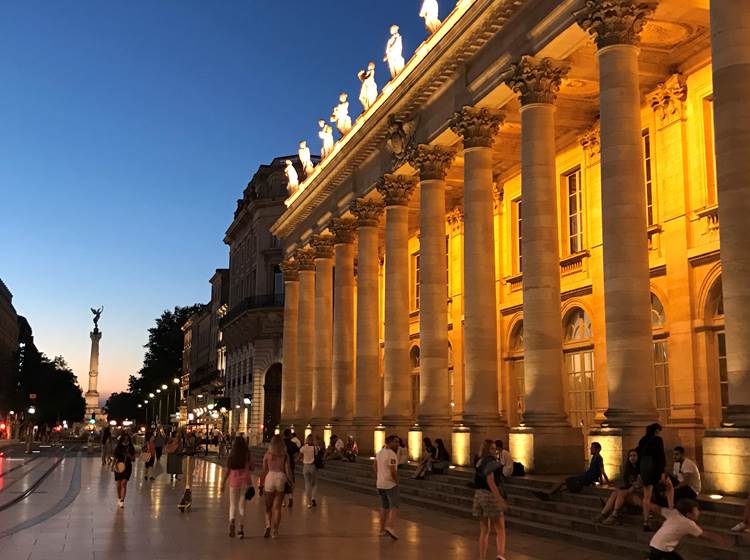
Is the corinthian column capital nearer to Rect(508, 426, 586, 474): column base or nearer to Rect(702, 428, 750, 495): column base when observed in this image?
Rect(508, 426, 586, 474): column base

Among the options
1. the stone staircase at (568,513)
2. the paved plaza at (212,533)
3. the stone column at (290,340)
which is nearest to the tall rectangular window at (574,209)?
the stone staircase at (568,513)

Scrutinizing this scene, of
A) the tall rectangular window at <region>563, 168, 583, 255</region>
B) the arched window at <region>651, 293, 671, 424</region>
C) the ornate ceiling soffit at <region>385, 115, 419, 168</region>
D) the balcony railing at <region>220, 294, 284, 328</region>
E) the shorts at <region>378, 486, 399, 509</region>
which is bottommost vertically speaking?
the shorts at <region>378, 486, 399, 509</region>

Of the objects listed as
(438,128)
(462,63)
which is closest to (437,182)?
(438,128)

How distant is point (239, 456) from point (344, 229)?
2351 centimetres

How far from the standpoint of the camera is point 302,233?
46125 millimetres

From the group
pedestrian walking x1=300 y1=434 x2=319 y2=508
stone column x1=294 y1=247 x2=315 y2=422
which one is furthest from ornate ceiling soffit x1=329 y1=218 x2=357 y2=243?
pedestrian walking x1=300 y1=434 x2=319 y2=508

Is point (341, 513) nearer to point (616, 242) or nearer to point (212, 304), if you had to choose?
point (616, 242)

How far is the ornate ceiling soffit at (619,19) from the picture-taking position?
18750 mm

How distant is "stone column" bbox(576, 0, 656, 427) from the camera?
17.8 meters

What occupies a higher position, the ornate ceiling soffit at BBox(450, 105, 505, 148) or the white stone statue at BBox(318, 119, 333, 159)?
the white stone statue at BBox(318, 119, 333, 159)

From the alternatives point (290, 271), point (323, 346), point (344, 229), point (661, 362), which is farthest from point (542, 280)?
point (290, 271)

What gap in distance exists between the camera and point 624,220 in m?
18.1

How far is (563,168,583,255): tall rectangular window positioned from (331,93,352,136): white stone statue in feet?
40.9

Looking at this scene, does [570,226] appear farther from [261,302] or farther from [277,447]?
[261,302]
